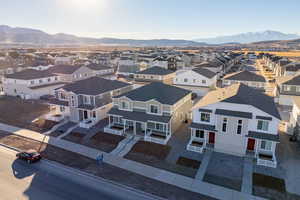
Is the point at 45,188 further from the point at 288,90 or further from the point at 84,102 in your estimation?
the point at 288,90

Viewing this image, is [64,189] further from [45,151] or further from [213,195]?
[213,195]

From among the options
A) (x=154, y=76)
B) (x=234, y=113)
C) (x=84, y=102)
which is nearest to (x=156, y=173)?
(x=234, y=113)

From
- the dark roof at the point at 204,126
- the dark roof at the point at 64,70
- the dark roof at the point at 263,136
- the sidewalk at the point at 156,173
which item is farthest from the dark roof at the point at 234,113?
the dark roof at the point at 64,70

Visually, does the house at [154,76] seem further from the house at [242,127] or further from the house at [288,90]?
the house at [242,127]

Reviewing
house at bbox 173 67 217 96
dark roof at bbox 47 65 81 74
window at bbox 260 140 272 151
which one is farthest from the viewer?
dark roof at bbox 47 65 81 74

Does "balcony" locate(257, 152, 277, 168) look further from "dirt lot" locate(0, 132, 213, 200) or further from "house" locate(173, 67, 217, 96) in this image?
"house" locate(173, 67, 217, 96)

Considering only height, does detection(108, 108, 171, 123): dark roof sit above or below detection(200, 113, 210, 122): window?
below

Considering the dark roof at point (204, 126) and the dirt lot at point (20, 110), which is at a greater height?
the dark roof at point (204, 126)

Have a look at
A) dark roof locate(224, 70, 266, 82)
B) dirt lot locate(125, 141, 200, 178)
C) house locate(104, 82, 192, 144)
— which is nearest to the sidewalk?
dirt lot locate(125, 141, 200, 178)

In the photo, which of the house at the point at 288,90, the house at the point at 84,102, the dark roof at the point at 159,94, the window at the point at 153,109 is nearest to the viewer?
the window at the point at 153,109
